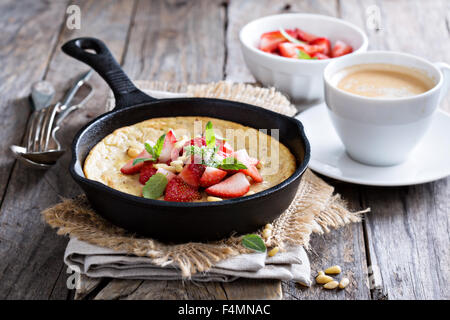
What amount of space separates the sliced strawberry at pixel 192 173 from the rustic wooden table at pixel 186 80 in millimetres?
305

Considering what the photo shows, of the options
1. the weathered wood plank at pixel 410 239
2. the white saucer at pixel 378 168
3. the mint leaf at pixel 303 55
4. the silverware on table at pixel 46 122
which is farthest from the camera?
the mint leaf at pixel 303 55

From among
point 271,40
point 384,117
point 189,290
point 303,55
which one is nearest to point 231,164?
point 189,290

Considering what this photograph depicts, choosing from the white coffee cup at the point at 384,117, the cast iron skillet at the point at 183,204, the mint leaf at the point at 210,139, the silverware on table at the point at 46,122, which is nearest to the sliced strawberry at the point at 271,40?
the white coffee cup at the point at 384,117

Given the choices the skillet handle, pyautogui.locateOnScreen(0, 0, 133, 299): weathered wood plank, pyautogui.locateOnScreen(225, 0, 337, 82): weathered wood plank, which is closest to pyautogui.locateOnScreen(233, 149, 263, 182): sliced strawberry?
the skillet handle

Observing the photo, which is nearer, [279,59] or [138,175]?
[138,175]

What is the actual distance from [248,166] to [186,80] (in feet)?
3.74

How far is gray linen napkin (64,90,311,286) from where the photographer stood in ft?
4.97

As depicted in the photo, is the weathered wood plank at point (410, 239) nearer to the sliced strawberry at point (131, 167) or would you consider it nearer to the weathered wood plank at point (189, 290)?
the weathered wood plank at point (189, 290)

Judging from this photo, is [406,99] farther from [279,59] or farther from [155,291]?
[155,291]

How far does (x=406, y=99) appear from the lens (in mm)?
1864

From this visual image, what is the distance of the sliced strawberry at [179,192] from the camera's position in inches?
64.4

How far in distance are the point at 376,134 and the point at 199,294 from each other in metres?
0.87

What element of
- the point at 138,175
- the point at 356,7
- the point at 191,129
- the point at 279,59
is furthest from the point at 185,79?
the point at 356,7

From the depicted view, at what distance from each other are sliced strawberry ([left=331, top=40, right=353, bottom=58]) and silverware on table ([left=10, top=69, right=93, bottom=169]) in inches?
43.9
